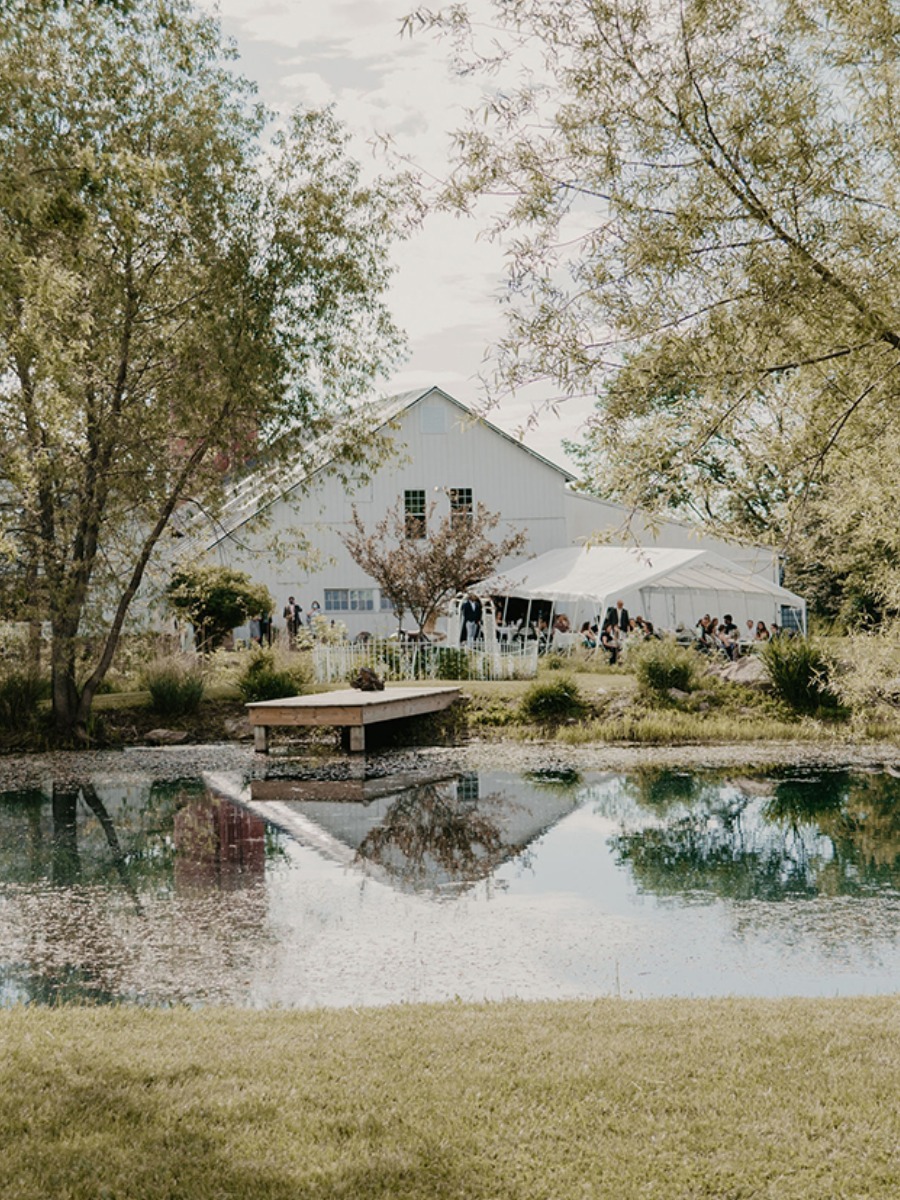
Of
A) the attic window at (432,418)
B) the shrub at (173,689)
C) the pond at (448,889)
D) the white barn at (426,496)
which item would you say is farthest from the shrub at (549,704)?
the attic window at (432,418)

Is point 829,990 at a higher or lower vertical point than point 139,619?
lower

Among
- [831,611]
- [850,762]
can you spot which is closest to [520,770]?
[850,762]

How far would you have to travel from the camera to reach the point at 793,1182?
350cm

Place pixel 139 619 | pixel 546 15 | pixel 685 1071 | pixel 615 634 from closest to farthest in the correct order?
pixel 685 1071 < pixel 546 15 < pixel 139 619 < pixel 615 634

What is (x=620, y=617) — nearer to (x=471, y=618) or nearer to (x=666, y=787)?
(x=471, y=618)

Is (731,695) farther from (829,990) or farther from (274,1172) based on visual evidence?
(274,1172)

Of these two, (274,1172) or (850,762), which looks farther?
(850,762)

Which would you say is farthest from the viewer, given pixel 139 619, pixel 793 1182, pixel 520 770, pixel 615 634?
pixel 615 634

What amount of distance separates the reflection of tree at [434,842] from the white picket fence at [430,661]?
8.33 m

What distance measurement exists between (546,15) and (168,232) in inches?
455

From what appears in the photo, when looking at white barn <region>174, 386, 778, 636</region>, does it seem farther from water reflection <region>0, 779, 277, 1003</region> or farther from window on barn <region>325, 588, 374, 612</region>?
water reflection <region>0, 779, 277, 1003</region>

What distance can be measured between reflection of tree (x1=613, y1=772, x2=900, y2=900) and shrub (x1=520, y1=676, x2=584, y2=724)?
4.57 metres

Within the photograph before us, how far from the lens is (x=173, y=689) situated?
62.3ft

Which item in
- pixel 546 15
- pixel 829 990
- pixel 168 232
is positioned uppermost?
pixel 168 232
